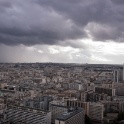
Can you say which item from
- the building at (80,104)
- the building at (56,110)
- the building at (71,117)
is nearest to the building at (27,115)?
the building at (71,117)

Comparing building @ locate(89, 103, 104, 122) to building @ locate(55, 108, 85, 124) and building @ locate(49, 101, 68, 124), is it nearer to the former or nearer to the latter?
building @ locate(55, 108, 85, 124)

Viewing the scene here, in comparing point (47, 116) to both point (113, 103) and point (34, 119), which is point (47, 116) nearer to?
point (34, 119)

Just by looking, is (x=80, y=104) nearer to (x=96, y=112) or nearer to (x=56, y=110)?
(x=96, y=112)

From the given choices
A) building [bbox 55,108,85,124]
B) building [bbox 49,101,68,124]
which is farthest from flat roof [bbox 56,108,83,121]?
building [bbox 49,101,68,124]

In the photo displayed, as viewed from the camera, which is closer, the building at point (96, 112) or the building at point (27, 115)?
the building at point (27, 115)

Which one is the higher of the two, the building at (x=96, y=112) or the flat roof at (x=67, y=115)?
the flat roof at (x=67, y=115)

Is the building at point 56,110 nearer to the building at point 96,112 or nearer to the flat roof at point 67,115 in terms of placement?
the flat roof at point 67,115
